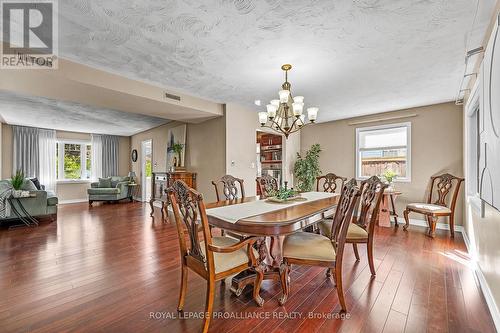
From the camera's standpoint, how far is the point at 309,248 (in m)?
1.84

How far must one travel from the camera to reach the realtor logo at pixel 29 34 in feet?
5.79

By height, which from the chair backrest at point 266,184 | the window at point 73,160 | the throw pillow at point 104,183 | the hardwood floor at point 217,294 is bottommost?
the hardwood floor at point 217,294

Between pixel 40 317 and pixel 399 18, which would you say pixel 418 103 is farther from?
pixel 40 317

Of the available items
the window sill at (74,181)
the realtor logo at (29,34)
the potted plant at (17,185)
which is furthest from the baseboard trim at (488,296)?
the window sill at (74,181)

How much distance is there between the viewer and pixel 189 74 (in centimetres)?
300

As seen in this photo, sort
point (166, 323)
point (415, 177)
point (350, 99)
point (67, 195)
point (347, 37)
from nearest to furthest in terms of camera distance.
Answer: point (166, 323) < point (347, 37) < point (350, 99) < point (415, 177) < point (67, 195)

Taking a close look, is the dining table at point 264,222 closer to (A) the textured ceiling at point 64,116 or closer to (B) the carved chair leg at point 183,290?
(B) the carved chair leg at point 183,290

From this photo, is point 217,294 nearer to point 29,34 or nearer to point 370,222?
point 370,222

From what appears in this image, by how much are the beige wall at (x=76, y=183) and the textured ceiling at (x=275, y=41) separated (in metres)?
6.07

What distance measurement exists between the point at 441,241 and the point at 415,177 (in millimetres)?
1420

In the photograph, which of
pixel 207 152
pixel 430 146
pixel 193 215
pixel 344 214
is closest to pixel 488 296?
pixel 344 214

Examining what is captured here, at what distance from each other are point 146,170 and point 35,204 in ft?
10.7

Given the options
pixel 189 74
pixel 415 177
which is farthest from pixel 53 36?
pixel 415 177

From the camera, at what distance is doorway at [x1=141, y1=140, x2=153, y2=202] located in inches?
292
